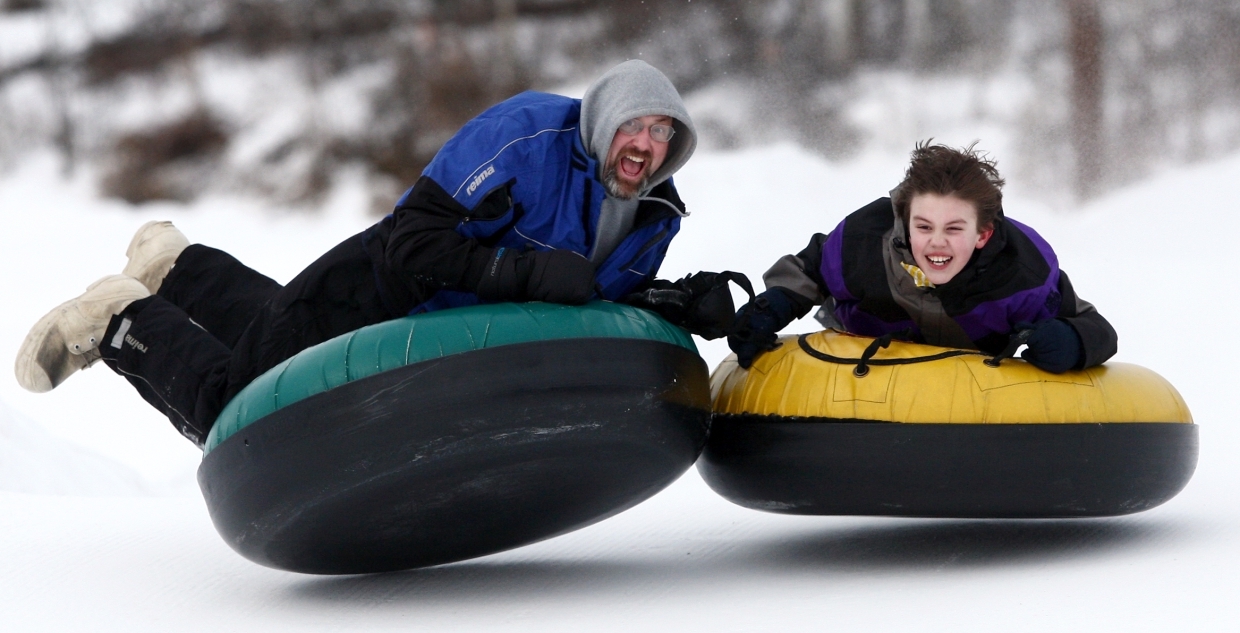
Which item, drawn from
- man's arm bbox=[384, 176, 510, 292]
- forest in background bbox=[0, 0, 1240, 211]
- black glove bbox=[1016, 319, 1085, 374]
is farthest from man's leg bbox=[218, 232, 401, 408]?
forest in background bbox=[0, 0, 1240, 211]

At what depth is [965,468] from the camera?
199 cm

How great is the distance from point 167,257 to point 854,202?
4.96m

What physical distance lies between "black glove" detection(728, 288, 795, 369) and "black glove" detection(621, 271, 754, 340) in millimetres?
28

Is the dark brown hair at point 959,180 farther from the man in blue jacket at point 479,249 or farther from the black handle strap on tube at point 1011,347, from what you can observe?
the man in blue jacket at point 479,249

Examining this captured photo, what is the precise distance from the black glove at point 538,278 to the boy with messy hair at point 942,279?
399mm

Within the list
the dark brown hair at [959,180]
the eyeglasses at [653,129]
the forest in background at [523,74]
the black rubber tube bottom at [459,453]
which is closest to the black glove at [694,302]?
the black rubber tube bottom at [459,453]

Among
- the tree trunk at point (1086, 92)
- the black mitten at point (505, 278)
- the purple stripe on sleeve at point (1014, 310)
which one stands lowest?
the purple stripe on sleeve at point (1014, 310)

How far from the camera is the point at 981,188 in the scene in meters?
2.12

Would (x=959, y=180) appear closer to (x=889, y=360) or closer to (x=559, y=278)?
(x=889, y=360)

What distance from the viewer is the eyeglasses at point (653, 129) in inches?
86.7

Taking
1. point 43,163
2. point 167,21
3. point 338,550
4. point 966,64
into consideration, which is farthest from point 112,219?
point 338,550

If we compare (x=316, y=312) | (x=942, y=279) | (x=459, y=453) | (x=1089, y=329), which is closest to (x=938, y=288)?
(x=942, y=279)

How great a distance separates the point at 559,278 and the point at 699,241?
445 cm

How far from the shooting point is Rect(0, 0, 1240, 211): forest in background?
8.10 meters
